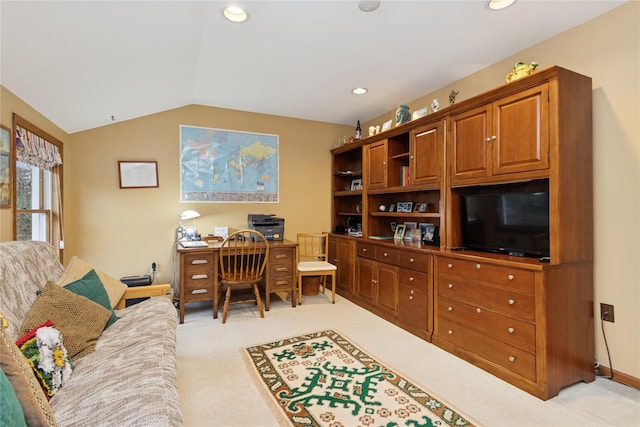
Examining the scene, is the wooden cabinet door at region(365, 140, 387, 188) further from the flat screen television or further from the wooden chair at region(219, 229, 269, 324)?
the wooden chair at region(219, 229, 269, 324)

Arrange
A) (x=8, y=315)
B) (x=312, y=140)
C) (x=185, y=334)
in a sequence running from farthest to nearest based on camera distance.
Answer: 1. (x=312, y=140)
2. (x=185, y=334)
3. (x=8, y=315)

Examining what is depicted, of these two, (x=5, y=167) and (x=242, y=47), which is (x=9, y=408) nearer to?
(x=5, y=167)

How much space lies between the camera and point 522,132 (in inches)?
83.2

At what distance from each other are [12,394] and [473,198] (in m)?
2.85

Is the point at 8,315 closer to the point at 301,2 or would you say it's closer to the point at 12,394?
the point at 12,394

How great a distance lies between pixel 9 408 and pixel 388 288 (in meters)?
2.88

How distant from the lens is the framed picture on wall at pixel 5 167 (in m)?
2.01

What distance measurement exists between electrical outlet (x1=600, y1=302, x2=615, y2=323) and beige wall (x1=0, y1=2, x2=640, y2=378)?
0.03m

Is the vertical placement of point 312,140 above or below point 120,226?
above

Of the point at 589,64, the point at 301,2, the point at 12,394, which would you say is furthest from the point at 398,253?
the point at 12,394

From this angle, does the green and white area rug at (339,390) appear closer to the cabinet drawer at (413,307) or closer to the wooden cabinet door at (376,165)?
the cabinet drawer at (413,307)

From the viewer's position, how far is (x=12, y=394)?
29.9 inches

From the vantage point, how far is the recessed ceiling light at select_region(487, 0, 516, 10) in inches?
74.5

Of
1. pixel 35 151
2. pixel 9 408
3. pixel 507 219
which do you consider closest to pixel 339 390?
pixel 9 408
